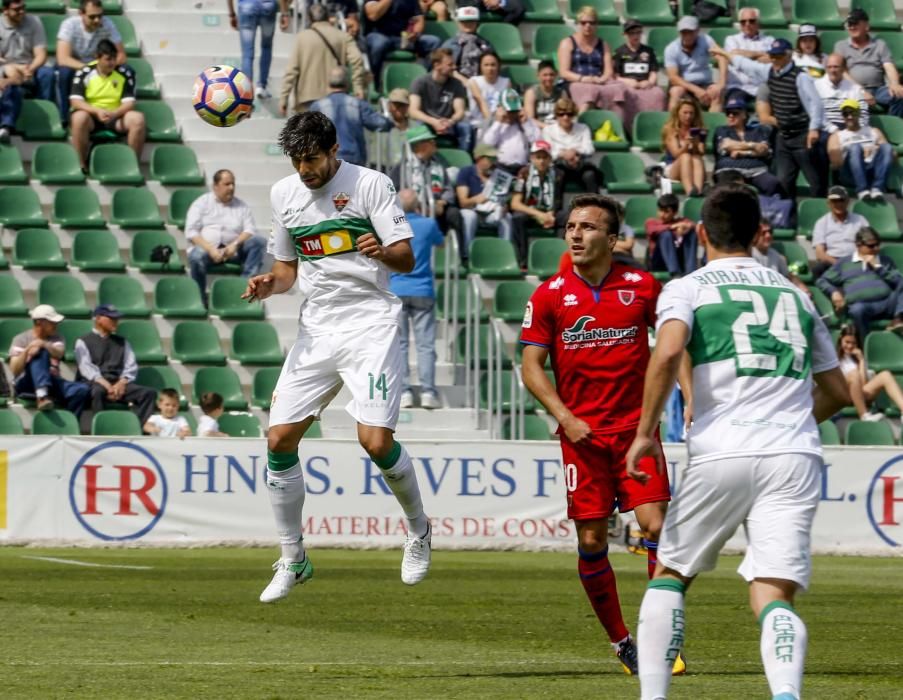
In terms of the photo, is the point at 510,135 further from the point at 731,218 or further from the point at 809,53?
A: the point at 731,218

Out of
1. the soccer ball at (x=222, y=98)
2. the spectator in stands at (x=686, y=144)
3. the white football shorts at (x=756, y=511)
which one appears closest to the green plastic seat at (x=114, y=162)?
the spectator in stands at (x=686, y=144)

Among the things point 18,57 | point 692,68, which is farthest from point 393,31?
point 18,57

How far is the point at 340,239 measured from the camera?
Result: 897 centimetres

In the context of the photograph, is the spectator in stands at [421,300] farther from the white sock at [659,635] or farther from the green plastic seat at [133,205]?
the white sock at [659,635]

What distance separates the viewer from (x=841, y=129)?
21531mm

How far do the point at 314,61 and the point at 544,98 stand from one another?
3.25 meters

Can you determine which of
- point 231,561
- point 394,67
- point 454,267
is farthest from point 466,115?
point 231,561

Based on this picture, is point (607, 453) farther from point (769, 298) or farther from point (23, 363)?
point (23, 363)

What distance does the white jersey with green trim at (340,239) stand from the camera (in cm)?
890

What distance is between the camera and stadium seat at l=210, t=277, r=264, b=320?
19203mm

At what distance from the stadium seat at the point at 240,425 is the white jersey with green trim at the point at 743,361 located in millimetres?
12036

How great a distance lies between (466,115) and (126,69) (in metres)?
4.22

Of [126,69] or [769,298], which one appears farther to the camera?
[126,69]

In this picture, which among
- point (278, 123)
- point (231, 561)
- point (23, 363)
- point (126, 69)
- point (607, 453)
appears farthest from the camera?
point (278, 123)
